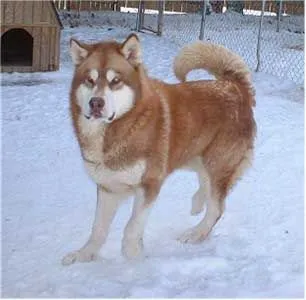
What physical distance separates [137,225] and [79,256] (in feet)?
1.15

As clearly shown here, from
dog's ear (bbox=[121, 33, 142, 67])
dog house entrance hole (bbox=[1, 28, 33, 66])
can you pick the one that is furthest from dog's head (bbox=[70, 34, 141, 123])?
dog house entrance hole (bbox=[1, 28, 33, 66])

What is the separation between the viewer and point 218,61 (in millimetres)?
3885

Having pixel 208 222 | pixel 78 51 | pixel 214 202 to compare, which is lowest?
pixel 208 222

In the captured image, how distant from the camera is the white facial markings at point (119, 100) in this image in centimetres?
304

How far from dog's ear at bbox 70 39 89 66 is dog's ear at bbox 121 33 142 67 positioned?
7.2 inches

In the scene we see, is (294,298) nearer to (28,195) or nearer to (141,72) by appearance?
(141,72)

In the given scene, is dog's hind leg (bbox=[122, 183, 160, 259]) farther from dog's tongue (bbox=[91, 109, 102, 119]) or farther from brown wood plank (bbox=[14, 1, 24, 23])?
brown wood plank (bbox=[14, 1, 24, 23])

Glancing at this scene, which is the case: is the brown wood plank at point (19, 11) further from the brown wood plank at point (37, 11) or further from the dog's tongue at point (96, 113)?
the dog's tongue at point (96, 113)

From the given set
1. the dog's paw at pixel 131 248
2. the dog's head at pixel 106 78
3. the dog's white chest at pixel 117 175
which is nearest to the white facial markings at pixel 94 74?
the dog's head at pixel 106 78

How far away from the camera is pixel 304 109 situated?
6.68 metres

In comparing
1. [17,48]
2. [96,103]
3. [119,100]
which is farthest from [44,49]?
[96,103]

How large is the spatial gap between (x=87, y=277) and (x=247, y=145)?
1248mm

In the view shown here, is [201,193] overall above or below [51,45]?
below

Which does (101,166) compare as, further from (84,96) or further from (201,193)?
(201,193)
